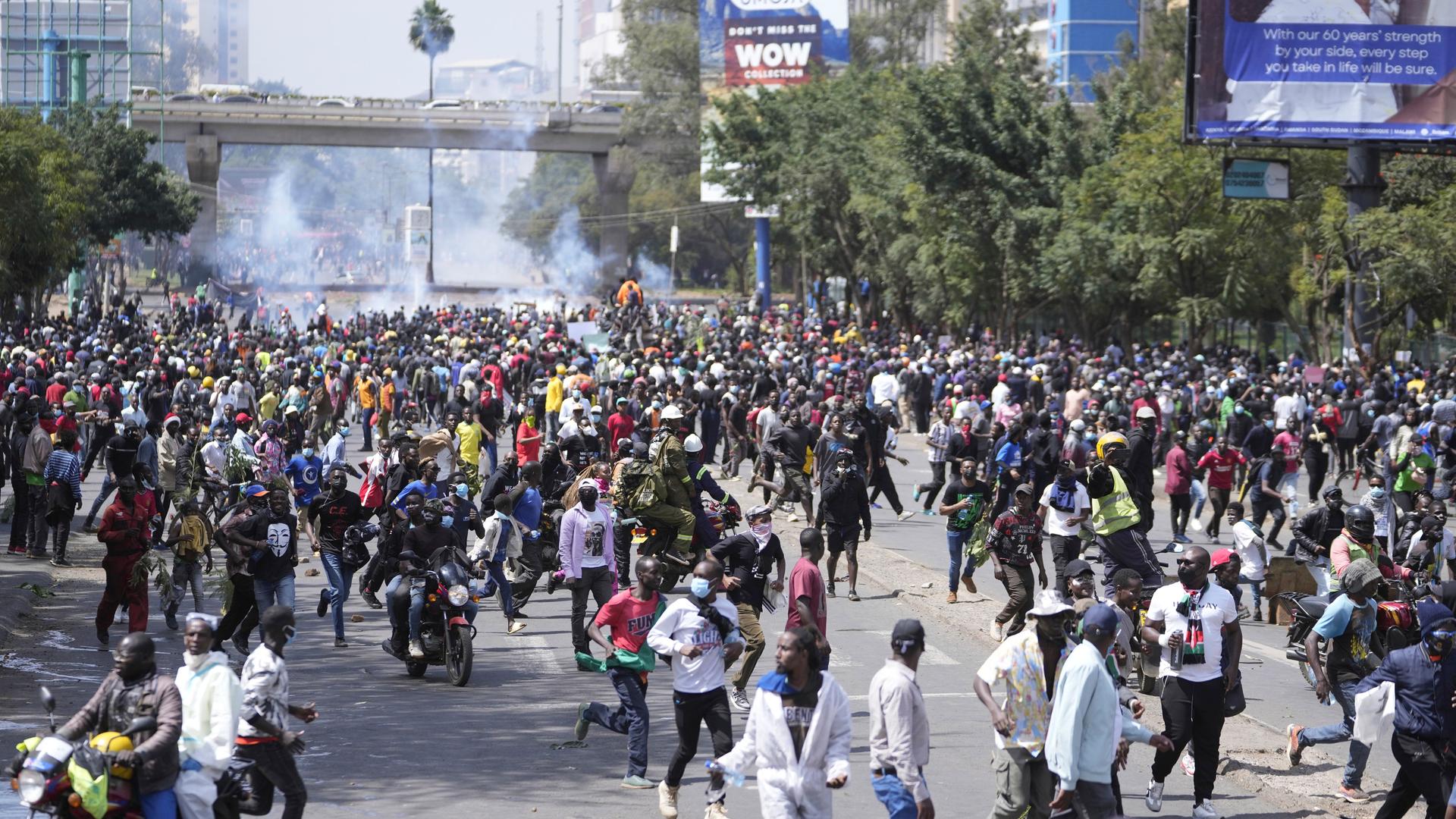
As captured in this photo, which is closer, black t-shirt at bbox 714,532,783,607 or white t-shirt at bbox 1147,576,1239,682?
white t-shirt at bbox 1147,576,1239,682

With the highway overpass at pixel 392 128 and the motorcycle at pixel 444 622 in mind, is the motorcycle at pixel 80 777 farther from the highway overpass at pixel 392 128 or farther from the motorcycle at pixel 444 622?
the highway overpass at pixel 392 128

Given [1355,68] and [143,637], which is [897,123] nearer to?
[1355,68]

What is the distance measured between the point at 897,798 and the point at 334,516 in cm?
737

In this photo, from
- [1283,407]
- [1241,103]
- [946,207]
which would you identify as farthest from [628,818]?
[946,207]

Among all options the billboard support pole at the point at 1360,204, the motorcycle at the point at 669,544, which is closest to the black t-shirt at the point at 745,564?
the motorcycle at the point at 669,544

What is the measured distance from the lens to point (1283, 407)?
26250mm

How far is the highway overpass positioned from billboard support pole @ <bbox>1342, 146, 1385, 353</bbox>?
180ft

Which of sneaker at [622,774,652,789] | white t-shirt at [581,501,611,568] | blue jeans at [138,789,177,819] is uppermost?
white t-shirt at [581,501,611,568]

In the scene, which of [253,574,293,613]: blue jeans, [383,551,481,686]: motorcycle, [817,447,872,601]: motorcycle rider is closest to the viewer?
[383,551,481,686]: motorcycle

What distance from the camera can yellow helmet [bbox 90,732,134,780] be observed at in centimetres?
713

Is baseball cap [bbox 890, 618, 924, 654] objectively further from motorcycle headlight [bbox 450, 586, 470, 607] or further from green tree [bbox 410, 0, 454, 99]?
green tree [bbox 410, 0, 454, 99]

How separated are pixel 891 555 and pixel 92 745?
1202cm

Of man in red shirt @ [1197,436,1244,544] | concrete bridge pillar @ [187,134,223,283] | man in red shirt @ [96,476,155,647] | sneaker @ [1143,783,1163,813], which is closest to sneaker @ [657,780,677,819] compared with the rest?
sneaker @ [1143,783,1163,813]

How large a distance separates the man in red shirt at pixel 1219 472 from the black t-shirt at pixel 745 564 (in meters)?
8.88
